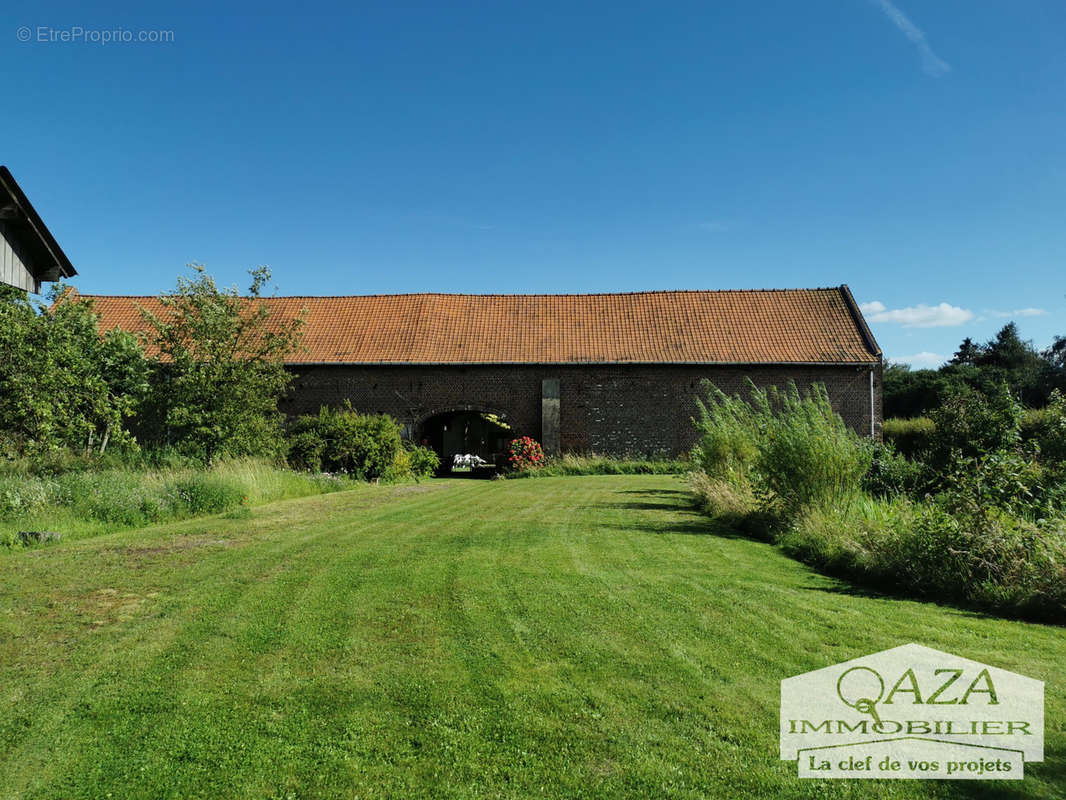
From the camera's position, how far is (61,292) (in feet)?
44.6

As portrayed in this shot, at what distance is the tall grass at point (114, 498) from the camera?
895 cm

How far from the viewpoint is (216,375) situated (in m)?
15.7

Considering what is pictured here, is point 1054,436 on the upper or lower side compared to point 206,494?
upper

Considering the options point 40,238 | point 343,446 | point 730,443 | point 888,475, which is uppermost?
point 40,238

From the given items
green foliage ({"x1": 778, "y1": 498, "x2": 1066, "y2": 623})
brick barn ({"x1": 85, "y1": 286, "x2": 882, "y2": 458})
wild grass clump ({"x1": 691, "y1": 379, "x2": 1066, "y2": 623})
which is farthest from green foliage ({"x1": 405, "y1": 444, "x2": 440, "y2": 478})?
green foliage ({"x1": 778, "y1": 498, "x2": 1066, "y2": 623})

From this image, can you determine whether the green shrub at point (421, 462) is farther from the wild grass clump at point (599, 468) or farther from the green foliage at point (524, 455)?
the green foliage at point (524, 455)

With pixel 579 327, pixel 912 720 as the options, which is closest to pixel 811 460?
pixel 912 720

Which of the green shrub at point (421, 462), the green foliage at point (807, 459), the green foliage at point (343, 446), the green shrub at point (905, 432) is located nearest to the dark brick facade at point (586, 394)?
the green shrub at point (905, 432)

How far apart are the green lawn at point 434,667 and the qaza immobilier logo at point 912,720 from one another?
112 mm

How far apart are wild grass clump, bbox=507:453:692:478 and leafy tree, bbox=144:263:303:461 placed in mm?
8888

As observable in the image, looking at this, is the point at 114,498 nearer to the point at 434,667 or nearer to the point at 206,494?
the point at 206,494

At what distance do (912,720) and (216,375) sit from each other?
599 inches

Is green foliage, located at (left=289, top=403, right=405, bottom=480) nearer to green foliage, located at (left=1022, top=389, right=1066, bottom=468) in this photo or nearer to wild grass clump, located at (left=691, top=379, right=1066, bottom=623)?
wild grass clump, located at (left=691, top=379, right=1066, bottom=623)

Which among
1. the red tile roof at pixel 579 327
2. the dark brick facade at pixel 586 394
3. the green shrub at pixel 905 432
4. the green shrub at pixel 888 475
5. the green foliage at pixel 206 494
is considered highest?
the red tile roof at pixel 579 327
